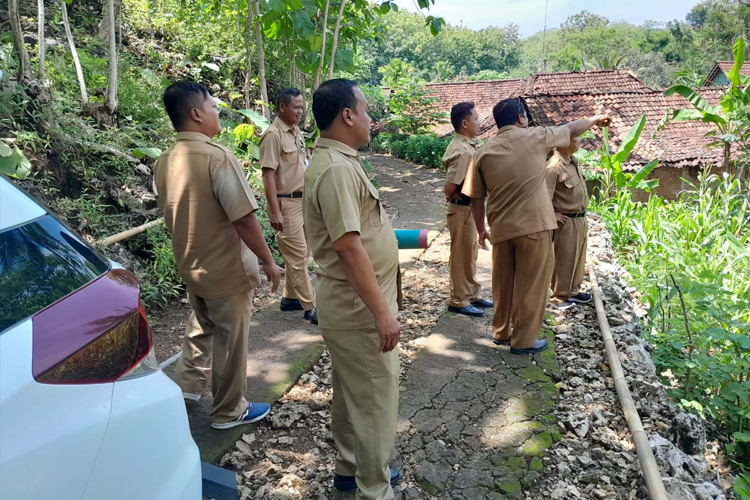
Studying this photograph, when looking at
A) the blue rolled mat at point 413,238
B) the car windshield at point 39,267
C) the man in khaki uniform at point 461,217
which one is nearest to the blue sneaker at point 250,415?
the blue rolled mat at point 413,238

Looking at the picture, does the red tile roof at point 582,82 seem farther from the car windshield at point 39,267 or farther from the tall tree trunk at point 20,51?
the car windshield at point 39,267

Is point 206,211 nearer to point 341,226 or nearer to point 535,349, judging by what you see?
point 341,226

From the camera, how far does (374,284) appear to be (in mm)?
2242

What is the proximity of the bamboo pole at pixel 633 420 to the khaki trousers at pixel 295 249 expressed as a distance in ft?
8.18

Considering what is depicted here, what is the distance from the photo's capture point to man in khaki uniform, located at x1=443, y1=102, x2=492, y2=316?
510 cm

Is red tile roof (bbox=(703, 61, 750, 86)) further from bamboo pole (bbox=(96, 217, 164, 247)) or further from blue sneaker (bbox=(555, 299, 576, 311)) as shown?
bamboo pole (bbox=(96, 217, 164, 247))

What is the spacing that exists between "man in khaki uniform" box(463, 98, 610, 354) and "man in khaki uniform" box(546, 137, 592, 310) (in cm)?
80

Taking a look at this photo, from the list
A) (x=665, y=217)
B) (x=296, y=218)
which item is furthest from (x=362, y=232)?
(x=665, y=217)

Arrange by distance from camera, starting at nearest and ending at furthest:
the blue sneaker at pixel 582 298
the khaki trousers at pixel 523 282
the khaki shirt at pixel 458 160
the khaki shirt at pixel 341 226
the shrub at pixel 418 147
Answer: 1. the khaki shirt at pixel 341 226
2. the khaki trousers at pixel 523 282
3. the khaki shirt at pixel 458 160
4. the blue sneaker at pixel 582 298
5. the shrub at pixel 418 147

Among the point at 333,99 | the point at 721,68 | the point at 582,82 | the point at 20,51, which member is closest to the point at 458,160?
the point at 333,99

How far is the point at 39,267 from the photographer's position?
1.49 m

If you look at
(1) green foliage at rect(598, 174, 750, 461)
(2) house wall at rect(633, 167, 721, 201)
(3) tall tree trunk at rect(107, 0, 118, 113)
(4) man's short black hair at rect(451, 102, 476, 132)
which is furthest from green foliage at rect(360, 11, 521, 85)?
(4) man's short black hair at rect(451, 102, 476, 132)

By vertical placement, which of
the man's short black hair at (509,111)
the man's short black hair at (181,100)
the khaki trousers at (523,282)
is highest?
the man's short black hair at (181,100)

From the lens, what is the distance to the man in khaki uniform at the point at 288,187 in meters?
4.80
